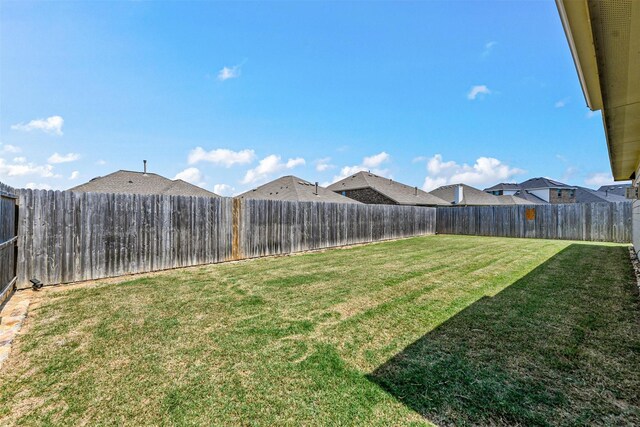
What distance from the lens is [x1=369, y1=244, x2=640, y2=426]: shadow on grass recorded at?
1.87 metres

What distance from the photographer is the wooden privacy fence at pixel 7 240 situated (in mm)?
3956

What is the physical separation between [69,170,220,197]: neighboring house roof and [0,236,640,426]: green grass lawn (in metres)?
8.57

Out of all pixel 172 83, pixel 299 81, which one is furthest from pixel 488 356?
pixel 299 81

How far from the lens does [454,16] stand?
8.12 metres

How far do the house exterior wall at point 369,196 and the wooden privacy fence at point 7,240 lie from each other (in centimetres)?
2151

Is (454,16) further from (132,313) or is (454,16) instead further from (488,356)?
(132,313)

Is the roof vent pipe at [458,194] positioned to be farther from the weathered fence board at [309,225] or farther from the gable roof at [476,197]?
the weathered fence board at [309,225]

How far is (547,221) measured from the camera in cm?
1500

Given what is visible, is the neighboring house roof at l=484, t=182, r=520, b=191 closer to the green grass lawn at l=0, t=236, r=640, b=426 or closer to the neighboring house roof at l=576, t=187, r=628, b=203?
the neighboring house roof at l=576, t=187, r=628, b=203

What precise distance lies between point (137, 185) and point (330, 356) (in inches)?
534

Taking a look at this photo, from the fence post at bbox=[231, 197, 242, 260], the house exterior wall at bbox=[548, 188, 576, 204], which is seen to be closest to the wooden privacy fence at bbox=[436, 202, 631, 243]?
the fence post at bbox=[231, 197, 242, 260]

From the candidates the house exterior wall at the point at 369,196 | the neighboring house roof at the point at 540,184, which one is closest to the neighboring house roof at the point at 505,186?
the neighboring house roof at the point at 540,184

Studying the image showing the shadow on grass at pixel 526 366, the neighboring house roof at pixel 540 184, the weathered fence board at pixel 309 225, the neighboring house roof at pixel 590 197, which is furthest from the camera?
the neighboring house roof at pixel 540 184

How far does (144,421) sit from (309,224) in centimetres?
887
